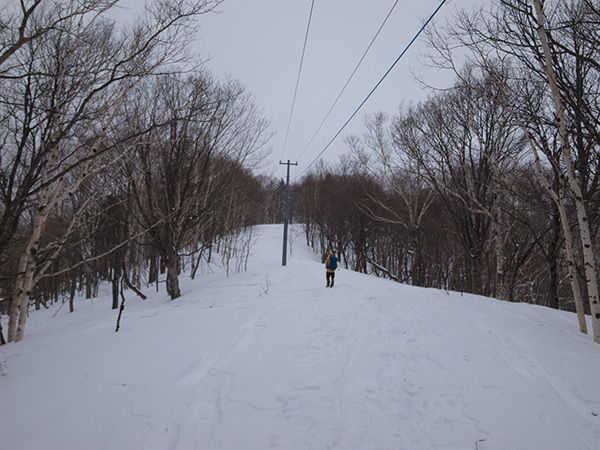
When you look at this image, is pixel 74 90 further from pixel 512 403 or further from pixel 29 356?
pixel 512 403

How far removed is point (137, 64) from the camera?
5234 mm

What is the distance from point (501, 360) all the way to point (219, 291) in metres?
8.54

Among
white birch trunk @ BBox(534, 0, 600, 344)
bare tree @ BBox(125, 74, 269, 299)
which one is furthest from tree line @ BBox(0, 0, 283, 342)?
white birch trunk @ BBox(534, 0, 600, 344)

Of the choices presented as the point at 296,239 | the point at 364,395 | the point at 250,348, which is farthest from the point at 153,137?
the point at 296,239

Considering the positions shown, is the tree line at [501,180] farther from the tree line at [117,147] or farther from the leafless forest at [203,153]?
the tree line at [117,147]

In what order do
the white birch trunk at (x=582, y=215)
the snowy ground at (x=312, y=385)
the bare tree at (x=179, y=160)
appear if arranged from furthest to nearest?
1. the bare tree at (x=179, y=160)
2. the white birch trunk at (x=582, y=215)
3. the snowy ground at (x=312, y=385)

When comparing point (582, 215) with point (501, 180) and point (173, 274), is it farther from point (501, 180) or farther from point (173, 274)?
point (173, 274)

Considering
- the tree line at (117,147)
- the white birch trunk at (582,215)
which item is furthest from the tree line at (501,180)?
the tree line at (117,147)

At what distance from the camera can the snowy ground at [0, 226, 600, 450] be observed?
2.47 metres

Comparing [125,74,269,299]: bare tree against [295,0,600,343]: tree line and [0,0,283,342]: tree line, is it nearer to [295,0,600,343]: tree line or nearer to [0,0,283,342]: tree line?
[0,0,283,342]: tree line

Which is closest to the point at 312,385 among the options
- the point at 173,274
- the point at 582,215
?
the point at 582,215

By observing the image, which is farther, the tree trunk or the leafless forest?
the tree trunk

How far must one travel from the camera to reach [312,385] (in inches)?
129

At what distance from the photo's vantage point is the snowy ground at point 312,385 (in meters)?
2.47
